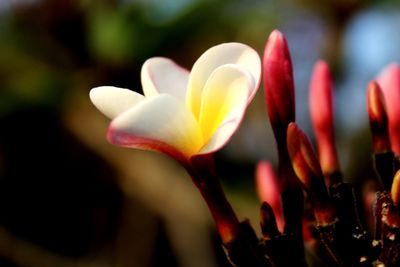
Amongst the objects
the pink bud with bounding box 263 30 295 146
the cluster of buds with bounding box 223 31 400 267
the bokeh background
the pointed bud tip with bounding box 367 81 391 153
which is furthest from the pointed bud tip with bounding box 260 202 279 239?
the bokeh background

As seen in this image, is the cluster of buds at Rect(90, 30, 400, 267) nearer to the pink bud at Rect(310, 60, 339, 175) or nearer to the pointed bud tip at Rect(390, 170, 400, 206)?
the pointed bud tip at Rect(390, 170, 400, 206)

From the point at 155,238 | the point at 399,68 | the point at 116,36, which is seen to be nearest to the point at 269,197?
the point at 399,68

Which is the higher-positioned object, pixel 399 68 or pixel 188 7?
pixel 188 7

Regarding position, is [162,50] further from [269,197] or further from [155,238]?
[269,197]

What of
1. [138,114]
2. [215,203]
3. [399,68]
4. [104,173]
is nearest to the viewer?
[138,114]

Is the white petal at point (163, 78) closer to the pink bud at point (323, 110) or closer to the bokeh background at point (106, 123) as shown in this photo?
the pink bud at point (323, 110)

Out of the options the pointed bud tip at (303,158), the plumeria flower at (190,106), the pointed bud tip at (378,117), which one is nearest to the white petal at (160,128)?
the plumeria flower at (190,106)

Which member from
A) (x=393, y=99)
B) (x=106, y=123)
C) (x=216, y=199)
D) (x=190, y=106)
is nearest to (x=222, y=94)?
(x=190, y=106)

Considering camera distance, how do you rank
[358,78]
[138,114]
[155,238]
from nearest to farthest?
[138,114] → [155,238] → [358,78]
